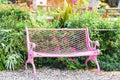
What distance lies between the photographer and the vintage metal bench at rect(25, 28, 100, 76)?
591 cm

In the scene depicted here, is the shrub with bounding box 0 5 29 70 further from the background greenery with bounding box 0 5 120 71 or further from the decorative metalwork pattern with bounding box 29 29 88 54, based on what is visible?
the decorative metalwork pattern with bounding box 29 29 88 54

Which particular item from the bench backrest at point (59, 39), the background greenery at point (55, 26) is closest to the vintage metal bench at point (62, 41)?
the bench backrest at point (59, 39)

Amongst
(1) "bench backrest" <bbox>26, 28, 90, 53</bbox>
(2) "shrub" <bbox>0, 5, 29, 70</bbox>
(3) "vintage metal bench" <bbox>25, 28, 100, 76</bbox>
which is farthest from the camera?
(1) "bench backrest" <bbox>26, 28, 90, 53</bbox>

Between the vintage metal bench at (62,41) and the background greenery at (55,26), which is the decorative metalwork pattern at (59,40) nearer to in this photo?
the vintage metal bench at (62,41)

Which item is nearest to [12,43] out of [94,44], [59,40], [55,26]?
[59,40]

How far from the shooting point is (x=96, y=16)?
21.9 ft

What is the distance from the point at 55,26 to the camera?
657cm

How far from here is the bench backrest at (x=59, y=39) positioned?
603 centimetres

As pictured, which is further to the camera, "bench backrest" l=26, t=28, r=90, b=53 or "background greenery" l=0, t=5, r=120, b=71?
"bench backrest" l=26, t=28, r=90, b=53

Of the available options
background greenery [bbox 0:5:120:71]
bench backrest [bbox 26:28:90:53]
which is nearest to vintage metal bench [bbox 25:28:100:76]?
bench backrest [bbox 26:28:90:53]

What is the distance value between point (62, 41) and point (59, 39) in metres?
0.07

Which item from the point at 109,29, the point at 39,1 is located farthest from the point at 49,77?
the point at 39,1

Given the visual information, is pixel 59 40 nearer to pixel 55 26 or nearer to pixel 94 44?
pixel 55 26

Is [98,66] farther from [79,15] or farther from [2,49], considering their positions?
[2,49]
